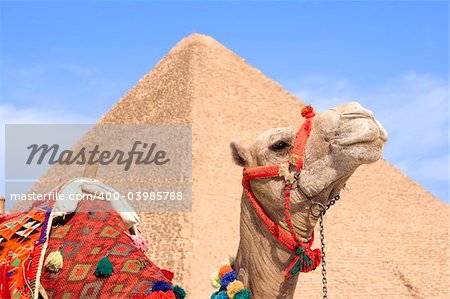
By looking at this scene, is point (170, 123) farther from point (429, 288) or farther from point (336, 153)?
point (336, 153)

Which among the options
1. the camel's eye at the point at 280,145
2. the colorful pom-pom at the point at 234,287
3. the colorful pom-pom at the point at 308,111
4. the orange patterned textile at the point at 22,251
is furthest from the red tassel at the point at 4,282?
the colorful pom-pom at the point at 308,111

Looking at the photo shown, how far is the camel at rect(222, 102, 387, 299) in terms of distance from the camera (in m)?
3.70

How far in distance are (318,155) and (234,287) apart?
30.2 inches

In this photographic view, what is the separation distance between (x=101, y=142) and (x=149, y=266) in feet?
213

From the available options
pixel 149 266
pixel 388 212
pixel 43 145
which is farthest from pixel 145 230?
pixel 149 266

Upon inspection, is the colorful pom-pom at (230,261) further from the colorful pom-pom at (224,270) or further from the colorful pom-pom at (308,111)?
the colorful pom-pom at (308,111)

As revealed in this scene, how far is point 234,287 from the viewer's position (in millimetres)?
4094

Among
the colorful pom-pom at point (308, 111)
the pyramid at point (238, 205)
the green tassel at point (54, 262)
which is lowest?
the green tassel at point (54, 262)

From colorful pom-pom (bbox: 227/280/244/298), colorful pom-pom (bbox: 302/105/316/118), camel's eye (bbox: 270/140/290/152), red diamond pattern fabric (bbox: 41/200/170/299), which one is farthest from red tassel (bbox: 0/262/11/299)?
colorful pom-pom (bbox: 302/105/316/118)

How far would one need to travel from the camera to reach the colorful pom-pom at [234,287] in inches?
161

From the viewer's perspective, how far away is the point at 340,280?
155 ft

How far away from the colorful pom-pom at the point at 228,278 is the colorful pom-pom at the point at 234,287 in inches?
2.3

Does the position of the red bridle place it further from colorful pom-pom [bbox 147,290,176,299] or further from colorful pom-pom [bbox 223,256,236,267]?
colorful pom-pom [bbox 147,290,176,299]

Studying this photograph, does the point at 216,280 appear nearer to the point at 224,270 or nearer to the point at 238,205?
the point at 224,270
